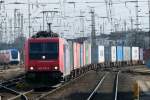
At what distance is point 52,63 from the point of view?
84.1 ft

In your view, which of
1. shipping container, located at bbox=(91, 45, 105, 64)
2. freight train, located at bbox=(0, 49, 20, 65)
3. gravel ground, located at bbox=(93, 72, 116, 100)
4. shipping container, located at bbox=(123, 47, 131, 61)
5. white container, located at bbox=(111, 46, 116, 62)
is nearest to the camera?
gravel ground, located at bbox=(93, 72, 116, 100)

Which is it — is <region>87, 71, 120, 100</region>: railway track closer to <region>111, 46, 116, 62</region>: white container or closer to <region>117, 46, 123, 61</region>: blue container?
<region>111, 46, 116, 62</region>: white container

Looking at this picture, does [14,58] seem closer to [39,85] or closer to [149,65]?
[39,85]

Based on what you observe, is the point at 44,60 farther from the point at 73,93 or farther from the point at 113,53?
the point at 113,53

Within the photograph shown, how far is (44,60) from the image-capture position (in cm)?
2575

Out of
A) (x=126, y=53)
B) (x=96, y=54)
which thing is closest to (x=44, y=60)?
(x=96, y=54)

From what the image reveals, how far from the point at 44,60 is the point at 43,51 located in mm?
577

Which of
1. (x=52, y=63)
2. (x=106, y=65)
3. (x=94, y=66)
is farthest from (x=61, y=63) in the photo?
(x=106, y=65)

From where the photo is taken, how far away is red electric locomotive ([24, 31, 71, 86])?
25594 mm

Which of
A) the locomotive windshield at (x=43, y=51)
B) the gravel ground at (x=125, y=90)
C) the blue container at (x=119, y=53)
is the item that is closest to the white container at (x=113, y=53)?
the blue container at (x=119, y=53)

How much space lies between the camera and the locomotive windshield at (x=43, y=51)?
1021 inches

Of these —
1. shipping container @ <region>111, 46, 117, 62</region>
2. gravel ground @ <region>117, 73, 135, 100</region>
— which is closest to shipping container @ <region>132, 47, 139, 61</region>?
shipping container @ <region>111, 46, 117, 62</region>

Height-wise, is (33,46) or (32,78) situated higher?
(33,46)

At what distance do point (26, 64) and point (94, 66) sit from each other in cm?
3512
